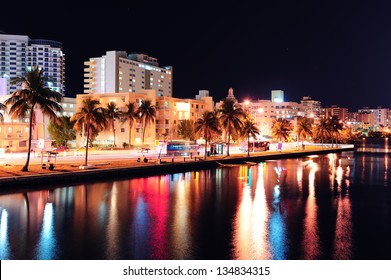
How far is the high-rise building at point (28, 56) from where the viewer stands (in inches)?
6998

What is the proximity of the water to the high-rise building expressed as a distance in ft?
489

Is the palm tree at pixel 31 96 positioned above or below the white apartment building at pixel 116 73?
below

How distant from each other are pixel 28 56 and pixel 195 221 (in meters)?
182

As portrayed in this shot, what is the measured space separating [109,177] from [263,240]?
24.0 metres

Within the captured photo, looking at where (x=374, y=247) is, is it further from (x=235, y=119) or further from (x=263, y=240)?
(x=235, y=119)

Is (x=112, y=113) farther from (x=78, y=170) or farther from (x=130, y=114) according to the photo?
(x=78, y=170)

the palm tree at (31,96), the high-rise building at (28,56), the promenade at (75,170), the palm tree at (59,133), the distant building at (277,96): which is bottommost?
the promenade at (75,170)

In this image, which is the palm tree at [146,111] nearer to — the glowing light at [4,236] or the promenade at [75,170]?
the promenade at [75,170]

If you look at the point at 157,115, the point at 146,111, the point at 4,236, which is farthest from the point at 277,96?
the point at 4,236

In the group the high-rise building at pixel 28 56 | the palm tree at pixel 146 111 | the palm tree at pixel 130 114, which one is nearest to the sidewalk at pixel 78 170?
the palm tree at pixel 130 114

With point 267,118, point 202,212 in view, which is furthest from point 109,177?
point 267,118

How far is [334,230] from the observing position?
73.9 ft

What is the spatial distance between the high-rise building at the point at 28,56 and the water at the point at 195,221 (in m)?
149

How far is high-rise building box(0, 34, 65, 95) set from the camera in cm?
17775
